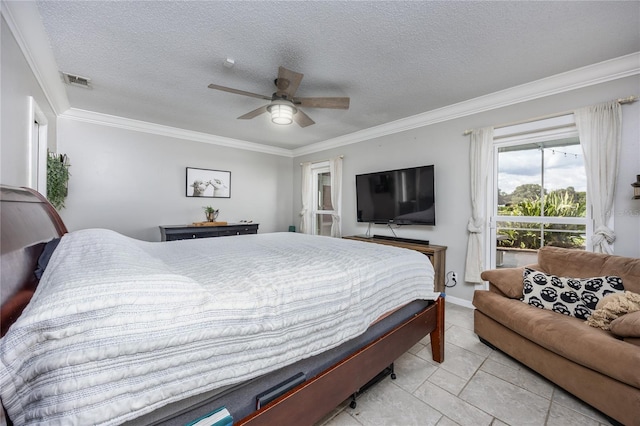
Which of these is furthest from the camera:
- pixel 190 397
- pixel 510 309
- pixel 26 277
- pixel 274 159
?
pixel 274 159

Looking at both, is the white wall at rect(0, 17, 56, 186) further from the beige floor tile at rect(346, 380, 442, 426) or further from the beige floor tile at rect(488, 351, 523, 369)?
the beige floor tile at rect(488, 351, 523, 369)

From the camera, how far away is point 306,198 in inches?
216

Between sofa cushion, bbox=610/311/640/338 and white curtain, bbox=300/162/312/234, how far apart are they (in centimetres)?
444

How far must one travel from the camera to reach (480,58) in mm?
2244

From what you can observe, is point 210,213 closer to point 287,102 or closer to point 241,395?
point 287,102

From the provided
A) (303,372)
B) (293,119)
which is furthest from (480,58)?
(303,372)

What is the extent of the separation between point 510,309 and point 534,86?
2353 millimetres

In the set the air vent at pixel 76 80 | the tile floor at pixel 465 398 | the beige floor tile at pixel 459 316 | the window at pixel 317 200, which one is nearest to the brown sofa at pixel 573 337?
the tile floor at pixel 465 398

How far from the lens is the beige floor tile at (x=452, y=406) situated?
150cm

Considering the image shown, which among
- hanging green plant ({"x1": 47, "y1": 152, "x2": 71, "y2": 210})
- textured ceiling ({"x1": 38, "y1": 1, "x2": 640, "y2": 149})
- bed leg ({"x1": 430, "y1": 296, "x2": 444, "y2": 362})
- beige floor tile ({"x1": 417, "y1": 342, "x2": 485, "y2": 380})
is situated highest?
textured ceiling ({"x1": 38, "y1": 1, "x2": 640, "y2": 149})

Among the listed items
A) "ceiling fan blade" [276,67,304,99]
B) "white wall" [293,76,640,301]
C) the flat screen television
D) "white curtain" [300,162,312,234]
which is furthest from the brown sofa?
"white curtain" [300,162,312,234]

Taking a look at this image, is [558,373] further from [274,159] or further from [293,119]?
[274,159]

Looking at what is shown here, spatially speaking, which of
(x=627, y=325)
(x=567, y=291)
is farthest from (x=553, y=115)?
(x=627, y=325)

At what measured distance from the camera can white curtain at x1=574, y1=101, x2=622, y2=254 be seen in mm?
2258
